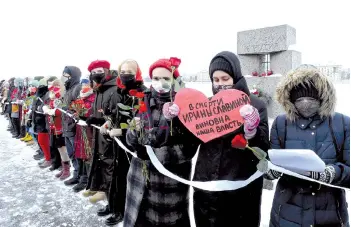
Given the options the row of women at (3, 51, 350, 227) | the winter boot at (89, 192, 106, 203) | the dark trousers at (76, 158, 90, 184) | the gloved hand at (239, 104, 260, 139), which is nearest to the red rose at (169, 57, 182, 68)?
the row of women at (3, 51, 350, 227)

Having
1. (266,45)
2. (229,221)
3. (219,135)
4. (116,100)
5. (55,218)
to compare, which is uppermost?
(266,45)

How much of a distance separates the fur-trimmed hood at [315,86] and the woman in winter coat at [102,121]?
7.87ft

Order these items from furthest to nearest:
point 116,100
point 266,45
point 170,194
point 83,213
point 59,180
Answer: point 266,45 → point 59,180 → point 83,213 → point 116,100 → point 170,194

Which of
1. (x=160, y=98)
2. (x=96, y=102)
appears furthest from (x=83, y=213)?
(x=160, y=98)

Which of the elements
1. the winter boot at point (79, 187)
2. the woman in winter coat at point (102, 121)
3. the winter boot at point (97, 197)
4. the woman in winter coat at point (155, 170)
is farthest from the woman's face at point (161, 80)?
the winter boot at point (79, 187)

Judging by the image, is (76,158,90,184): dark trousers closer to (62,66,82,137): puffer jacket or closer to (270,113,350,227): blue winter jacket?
(62,66,82,137): puffer jacket

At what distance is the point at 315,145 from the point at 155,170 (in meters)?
1.36

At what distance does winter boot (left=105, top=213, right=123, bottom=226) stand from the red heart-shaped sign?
7.56 ft

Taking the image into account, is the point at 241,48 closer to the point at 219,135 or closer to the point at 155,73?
the point at 155,73

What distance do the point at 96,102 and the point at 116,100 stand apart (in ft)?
1.31

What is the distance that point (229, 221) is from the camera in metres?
1.95

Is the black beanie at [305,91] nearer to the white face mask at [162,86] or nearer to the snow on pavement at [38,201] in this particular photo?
the white face mask at [162,86]

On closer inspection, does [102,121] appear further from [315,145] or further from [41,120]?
[41,120]

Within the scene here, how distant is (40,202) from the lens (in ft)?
14.6
